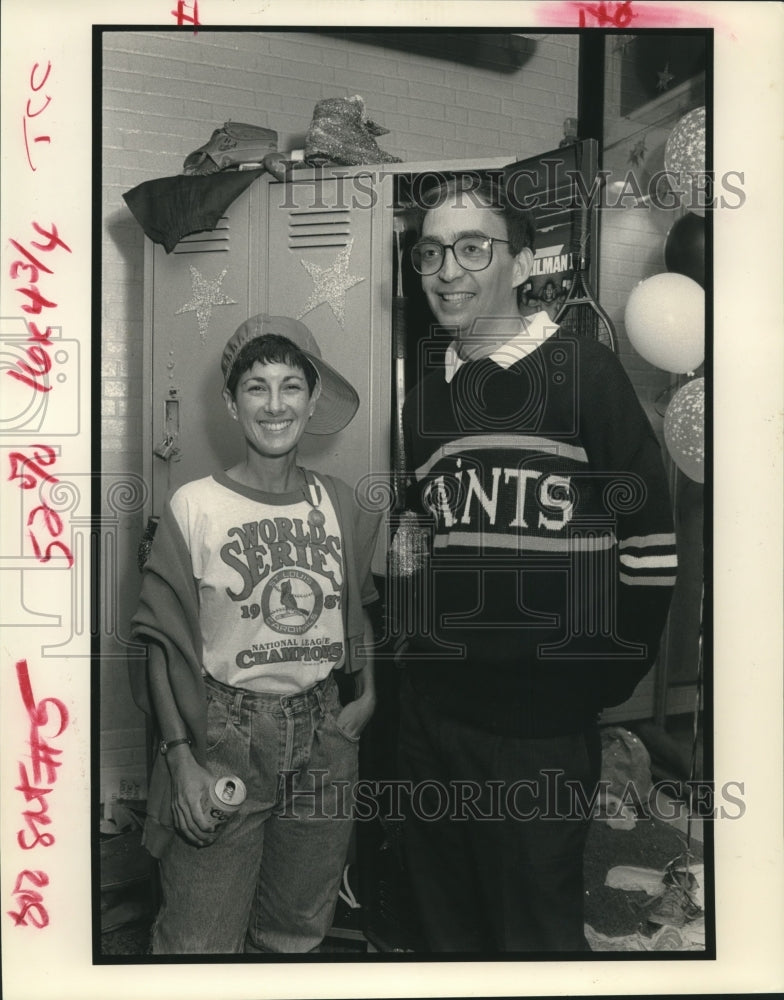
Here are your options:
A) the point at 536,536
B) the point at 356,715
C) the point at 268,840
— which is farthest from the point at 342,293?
the point at 268,840

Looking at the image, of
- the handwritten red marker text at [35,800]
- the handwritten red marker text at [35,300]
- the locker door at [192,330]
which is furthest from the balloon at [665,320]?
the handwritten red marker text at [35,800]

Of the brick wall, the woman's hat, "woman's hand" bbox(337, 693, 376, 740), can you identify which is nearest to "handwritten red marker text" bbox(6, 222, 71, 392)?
the brick wall

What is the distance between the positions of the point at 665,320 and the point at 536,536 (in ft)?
1.70

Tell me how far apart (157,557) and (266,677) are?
321 millimetres

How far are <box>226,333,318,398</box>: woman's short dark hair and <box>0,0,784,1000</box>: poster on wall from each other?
0.17 feet

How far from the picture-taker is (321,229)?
186 centimetres

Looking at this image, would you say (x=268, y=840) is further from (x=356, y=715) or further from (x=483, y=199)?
(x=483, y=199)

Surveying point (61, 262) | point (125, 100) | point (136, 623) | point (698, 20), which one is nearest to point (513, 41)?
point (698, 20)

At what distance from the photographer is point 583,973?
1.89 m

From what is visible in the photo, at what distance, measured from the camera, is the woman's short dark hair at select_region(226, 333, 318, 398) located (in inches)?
71.6

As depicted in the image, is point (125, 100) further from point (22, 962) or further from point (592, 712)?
point (22, 962)

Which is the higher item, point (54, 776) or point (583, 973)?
point (54, 776)

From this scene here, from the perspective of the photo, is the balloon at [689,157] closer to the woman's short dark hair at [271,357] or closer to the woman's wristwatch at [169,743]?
the woman's short dark hair at [271,357]

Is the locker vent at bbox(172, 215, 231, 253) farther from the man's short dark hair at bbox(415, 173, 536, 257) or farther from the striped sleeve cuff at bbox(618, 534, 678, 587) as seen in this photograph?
the striped sleeve cuff at bbox(618, 534, 678, 587)
